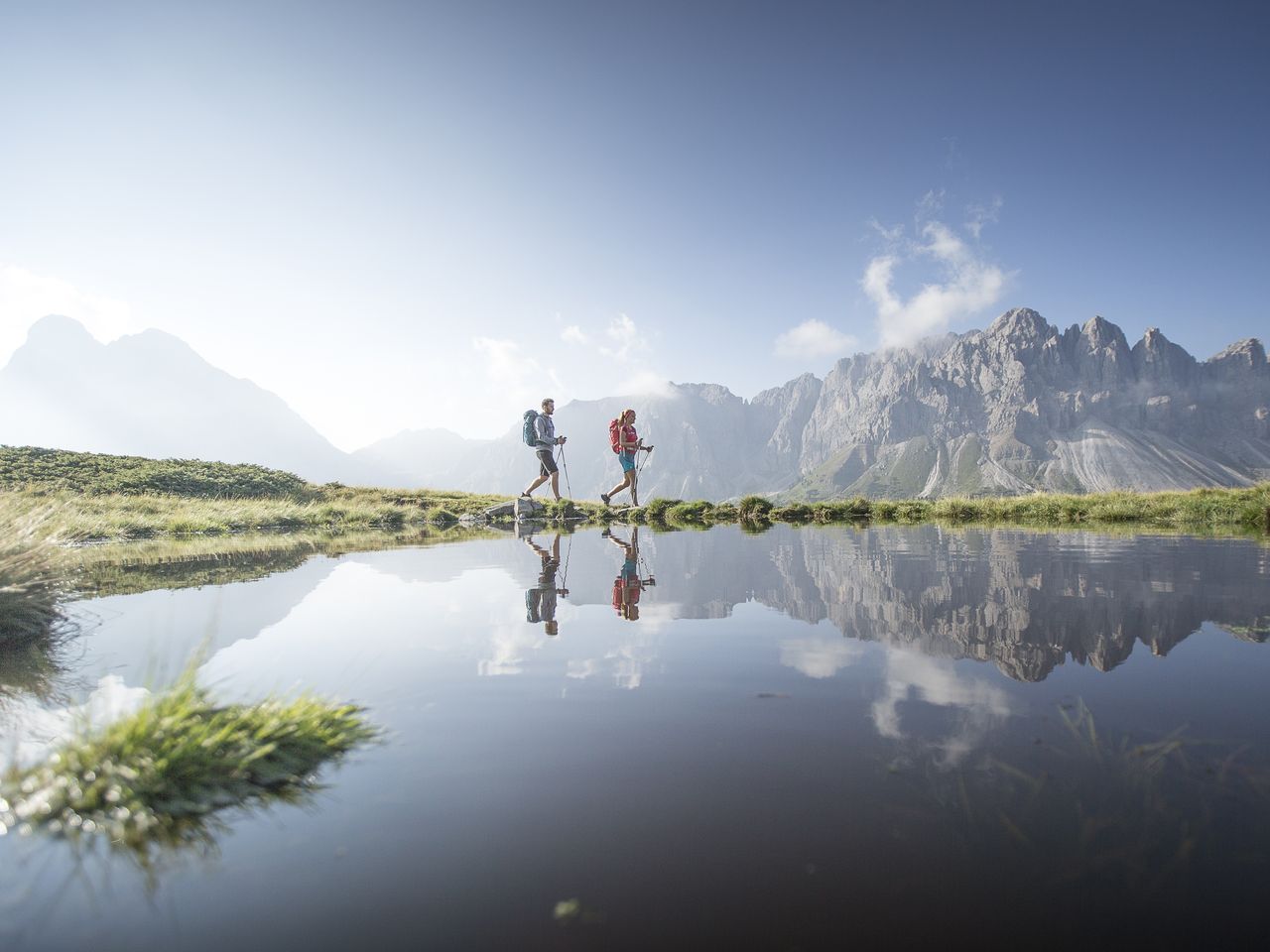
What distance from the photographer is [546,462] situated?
24.2 meters

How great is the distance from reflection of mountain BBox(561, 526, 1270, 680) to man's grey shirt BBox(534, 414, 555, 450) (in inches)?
493

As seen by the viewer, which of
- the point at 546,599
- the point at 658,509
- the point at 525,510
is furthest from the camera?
the point at 525,510

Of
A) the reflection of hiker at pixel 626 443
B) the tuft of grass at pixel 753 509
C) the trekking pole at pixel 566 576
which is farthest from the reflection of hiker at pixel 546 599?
the reflection of hiker at pixel 626 443

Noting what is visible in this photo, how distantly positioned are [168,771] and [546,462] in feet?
71.6

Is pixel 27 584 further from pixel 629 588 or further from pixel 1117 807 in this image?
pixel 1117 807

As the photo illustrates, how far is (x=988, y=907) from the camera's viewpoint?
175cm

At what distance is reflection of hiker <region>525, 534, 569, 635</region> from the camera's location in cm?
582

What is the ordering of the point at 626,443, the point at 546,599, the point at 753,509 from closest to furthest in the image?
the point at 546,599 < the point at 753,509 < the point at 626,443

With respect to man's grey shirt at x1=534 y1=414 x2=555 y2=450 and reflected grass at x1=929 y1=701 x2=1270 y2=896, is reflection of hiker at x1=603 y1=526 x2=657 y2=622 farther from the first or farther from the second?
man's grey shirt at x1=534 y1=414 x2=555 y2=450

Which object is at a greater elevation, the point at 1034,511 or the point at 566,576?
the point at 1034,511

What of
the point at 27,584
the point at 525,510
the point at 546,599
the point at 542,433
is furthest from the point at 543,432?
the point at 27,584

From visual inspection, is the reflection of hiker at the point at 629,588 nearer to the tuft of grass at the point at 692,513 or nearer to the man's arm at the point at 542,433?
the tuft of grass at the point at 692,513

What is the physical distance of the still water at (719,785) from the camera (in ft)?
5.83

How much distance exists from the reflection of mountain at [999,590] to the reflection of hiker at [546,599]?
362 mm
